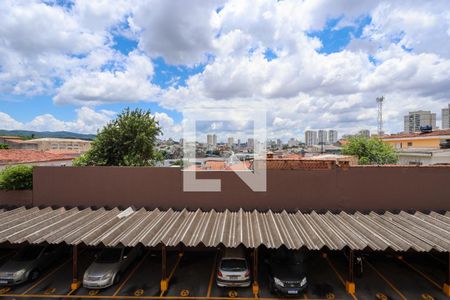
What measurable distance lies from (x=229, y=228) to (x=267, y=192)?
12.1 feet

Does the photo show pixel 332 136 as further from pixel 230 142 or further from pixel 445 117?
pixel 230 142

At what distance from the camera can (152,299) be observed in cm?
948

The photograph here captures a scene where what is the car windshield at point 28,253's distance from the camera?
1097 cm

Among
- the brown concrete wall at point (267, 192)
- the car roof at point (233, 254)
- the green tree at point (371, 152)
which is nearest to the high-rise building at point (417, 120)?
the green tree at point (371, 152)

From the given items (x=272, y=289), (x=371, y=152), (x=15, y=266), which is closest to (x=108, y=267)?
(x=15, y=266)

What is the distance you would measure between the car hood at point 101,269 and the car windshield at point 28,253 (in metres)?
3.06

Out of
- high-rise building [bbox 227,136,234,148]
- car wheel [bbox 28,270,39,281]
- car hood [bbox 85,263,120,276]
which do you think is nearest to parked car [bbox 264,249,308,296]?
car hood [bbox 85,263,120,276]

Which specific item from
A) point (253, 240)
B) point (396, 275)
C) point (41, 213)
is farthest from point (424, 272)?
point (41, 213)

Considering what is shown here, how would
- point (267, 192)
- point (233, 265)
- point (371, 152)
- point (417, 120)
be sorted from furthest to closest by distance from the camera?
1. point (417, 120)
2. point (371, 152)
3. point (267, 192)
4. point (233, 265)

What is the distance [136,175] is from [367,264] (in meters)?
12.9

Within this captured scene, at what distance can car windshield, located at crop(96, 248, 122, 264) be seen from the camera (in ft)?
35.3

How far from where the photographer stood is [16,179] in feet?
47.9

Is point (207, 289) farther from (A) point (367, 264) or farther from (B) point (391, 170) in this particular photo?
(B) point (391, 170)

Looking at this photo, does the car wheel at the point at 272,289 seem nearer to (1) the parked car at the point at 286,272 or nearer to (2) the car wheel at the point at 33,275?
(1) the parked car at the point at 286,272
